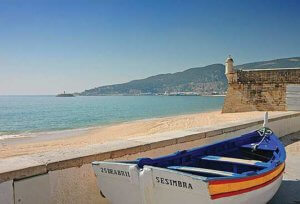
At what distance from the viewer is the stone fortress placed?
65.7ft

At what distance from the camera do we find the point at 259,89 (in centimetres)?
2233

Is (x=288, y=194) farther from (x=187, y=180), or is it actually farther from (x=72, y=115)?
(x=72, y=115)

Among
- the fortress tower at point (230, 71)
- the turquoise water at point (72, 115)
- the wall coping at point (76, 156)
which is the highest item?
the fortress tower at point (230, 71)

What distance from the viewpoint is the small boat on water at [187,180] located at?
8.91 feet

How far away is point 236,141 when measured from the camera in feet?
15.9

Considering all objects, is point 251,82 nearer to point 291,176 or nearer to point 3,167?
point 291,176

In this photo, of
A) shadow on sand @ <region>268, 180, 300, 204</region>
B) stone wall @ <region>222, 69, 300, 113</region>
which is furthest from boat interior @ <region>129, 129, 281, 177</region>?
stone wall @ <region>222, 69, 300, 113</region>

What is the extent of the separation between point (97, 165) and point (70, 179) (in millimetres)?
365

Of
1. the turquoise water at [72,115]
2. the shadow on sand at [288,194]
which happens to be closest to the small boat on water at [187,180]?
the shadow on sand at [288,194]

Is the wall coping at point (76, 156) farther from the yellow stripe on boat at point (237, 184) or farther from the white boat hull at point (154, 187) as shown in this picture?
the yellow stripe on boat at point (237, 184)

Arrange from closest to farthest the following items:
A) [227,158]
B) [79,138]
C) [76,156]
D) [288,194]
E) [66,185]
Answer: [66,185]
[76,156]
[227,158]
[288,194]
[79,138]

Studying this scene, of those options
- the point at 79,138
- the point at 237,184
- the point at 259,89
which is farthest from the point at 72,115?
the point at 237,184

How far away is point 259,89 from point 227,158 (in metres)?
19.6

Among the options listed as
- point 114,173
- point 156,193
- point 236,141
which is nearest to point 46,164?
point 114,173
